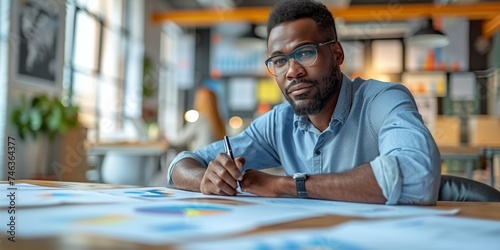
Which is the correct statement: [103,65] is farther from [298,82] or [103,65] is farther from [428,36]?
[298,82]

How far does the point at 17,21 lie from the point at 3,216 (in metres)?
4.43

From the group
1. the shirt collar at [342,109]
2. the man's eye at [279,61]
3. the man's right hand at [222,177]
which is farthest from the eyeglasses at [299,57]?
the man's right hand at [222,177]

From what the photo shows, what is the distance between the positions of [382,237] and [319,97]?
840mm

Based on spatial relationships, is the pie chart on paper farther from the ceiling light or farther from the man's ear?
the ceiling light

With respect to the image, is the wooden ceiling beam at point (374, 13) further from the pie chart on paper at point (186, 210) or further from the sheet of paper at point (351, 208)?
the pie chart on paper at point (186, 210)

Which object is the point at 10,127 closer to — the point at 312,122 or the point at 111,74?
the point at 111,74

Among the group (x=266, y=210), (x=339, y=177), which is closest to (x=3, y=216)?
(x=266, y=210)

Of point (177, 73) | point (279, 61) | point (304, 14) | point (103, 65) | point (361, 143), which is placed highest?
point (177, 73)

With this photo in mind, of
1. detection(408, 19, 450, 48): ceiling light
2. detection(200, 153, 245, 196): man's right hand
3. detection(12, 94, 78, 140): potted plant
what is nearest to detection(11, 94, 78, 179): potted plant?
detection(12, 94, 78, 140): potted plant

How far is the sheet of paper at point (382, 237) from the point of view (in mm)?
536

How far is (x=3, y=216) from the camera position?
75cm

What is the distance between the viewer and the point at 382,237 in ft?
1.98

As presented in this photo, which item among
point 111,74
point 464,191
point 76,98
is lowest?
point 464,191

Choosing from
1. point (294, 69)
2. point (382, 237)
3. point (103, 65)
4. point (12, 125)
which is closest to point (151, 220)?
point (382, 237)
